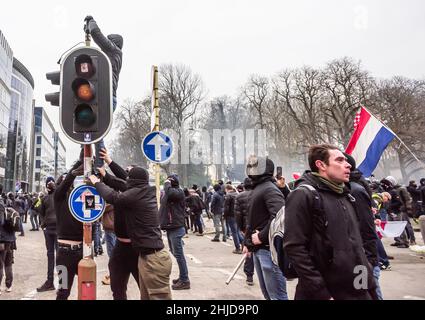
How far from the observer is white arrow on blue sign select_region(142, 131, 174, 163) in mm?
7398

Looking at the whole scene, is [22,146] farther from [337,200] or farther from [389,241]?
[337,200]

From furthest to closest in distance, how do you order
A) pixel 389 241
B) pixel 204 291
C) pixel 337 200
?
pixel 389 241
pixel 204 291
pixel 337 200

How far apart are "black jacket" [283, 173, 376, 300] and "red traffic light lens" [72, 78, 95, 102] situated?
233 cm

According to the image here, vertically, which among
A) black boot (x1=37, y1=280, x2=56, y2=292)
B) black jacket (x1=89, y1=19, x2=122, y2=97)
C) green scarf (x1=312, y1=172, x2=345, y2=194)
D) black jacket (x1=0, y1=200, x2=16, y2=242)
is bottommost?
black boot (x1=37, y1=280, x2=56, y2=292)

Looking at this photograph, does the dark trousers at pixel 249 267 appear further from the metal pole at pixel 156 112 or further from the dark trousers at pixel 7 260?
the dark trousers at pixel 7 260

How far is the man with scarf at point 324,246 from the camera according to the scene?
2.60m

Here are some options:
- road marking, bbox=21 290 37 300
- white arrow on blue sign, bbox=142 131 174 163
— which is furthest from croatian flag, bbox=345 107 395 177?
road marking, bbox=21 290 37 300

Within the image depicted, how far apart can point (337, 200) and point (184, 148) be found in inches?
1398

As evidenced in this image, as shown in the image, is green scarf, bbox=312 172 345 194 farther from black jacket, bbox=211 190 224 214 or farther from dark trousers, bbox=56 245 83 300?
black jacket, bbox=211 190 224 214

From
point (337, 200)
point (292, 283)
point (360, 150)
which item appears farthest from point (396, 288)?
point (337, 200)

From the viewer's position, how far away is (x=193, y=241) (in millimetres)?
14219

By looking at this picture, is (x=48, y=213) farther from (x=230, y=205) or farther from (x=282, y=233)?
(x=230, y=205)

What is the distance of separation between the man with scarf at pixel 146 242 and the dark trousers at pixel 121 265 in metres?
0.28

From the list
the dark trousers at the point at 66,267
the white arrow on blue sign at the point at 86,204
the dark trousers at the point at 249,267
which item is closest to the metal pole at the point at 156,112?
the dark trousers at the point at 249,267
